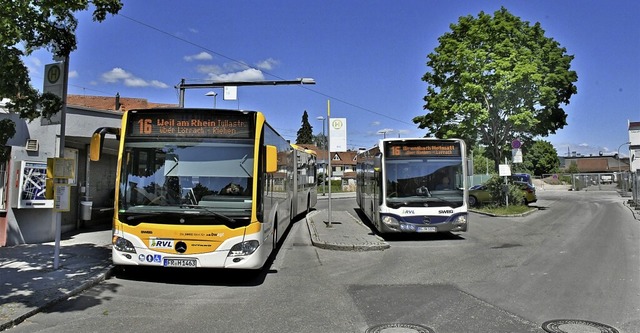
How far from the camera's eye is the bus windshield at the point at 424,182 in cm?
1230

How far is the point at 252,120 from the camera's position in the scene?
7.55 meters

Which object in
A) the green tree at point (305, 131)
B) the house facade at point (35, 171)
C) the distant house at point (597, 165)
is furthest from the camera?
the distant house at point (597, 165)

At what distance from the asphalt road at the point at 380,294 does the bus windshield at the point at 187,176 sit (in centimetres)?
135

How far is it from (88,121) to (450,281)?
972 centimetres

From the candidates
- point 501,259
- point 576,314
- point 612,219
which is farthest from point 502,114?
point 576,314

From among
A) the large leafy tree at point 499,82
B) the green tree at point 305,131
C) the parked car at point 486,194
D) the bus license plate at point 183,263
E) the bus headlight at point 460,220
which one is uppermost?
the green tree at point 305,131

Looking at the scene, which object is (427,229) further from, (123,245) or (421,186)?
(123,245)

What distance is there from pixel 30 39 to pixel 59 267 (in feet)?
13.0

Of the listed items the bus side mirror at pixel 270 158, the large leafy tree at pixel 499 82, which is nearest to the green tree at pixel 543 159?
the large leafy tree at pixel 499 82

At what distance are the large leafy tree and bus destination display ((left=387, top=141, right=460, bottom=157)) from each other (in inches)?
344

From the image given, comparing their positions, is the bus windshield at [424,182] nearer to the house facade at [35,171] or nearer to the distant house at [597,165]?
the house facade at [35,171]

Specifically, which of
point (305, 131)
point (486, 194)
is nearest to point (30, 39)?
point (486, 194)

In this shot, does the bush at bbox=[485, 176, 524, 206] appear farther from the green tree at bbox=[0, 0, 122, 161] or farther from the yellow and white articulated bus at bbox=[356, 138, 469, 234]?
the green tree at bbox=[0, 0, 122, 161]

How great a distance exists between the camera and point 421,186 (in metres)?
12.5
